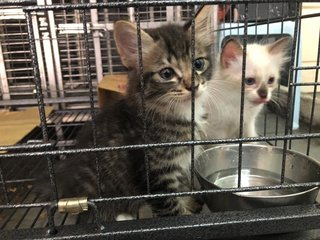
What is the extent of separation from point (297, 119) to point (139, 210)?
1.29 metres

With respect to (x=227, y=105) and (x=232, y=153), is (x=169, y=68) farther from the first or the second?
(x=227, y=105)

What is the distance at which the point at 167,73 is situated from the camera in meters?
0.98

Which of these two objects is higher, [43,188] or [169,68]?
[169,68]

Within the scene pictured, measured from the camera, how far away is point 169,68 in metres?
0.98

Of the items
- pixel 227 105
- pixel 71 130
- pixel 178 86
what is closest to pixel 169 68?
pixel 178 86

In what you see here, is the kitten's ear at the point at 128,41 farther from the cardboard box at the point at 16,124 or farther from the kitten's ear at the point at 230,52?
the cardboard box at the point at 16,124

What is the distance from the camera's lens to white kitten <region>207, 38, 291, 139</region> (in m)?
1.40

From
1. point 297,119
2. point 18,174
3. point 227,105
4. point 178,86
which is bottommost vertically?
point 18,174

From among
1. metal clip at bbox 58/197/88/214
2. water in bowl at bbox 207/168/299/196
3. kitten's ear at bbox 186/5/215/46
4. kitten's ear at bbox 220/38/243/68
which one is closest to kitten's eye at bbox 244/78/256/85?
kitten's ear at bbox 220/38/243/68

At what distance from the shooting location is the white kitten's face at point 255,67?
1393 mm

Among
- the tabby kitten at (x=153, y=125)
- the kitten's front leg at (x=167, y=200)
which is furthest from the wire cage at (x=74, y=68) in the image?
the kitten's front leg at (x=167, y=200)

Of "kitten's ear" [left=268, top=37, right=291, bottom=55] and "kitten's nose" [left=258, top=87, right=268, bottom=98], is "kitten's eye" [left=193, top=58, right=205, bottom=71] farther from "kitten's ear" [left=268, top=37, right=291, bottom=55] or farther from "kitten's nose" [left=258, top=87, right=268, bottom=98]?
"kitten's ear" [left=268, top=37, right=291, bottom=55]

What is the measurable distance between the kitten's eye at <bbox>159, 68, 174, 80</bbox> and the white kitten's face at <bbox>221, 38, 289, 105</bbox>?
493mm

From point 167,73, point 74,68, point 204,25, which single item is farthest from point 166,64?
point 74,68
